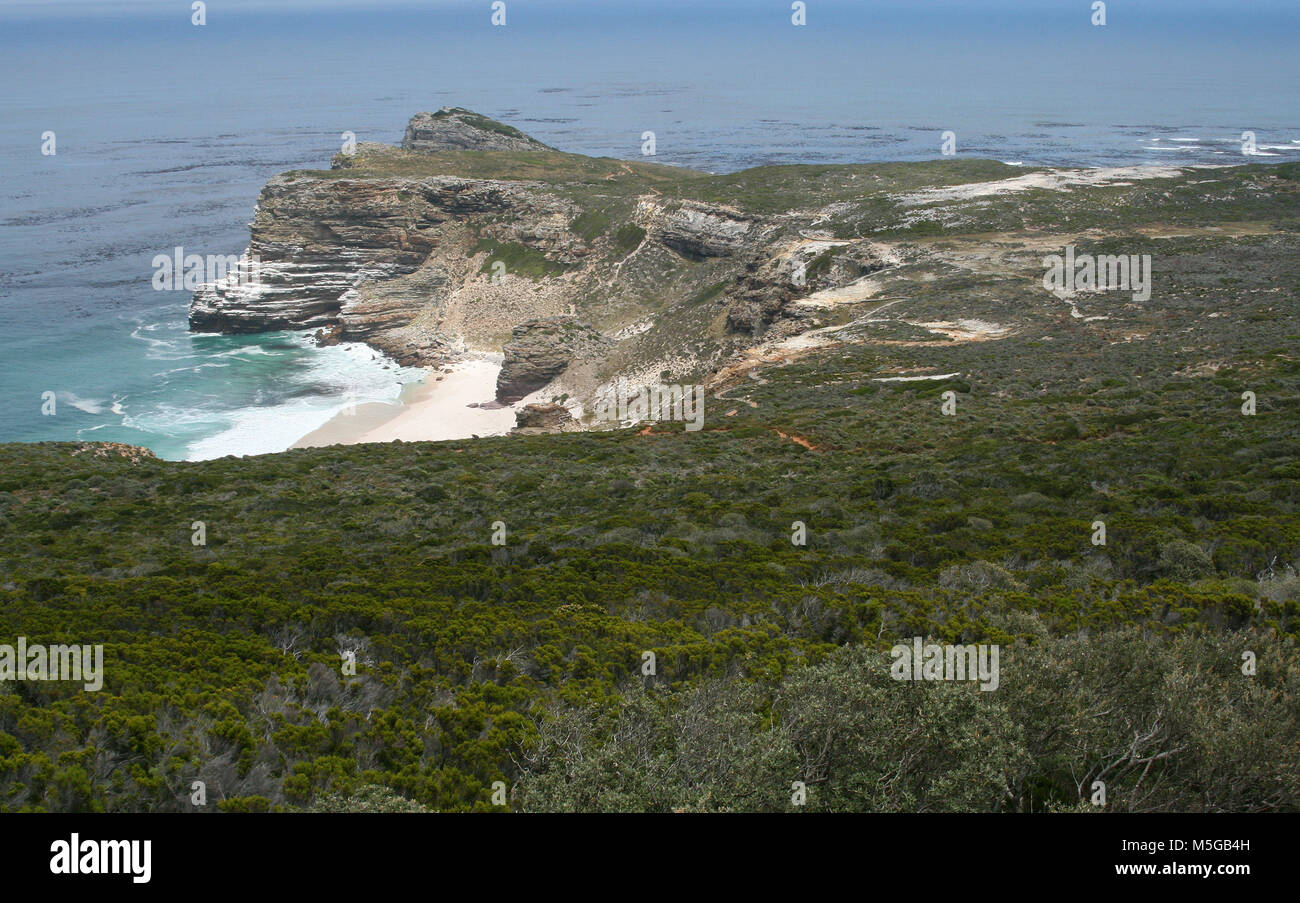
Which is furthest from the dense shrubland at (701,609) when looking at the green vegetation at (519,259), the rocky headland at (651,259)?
the green vegetation at (519,259)

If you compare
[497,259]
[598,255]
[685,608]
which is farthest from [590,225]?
[685,608]

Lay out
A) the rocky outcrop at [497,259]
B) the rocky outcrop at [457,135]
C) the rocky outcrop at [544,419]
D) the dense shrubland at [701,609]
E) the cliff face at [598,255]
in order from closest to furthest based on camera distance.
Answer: the dense shrubland at [701,609] < the rocky outcrop at [544,419] < the cliff face at [598,255] < the rocky outcrop at [497,259] < the rocky outcrop at [457,135]

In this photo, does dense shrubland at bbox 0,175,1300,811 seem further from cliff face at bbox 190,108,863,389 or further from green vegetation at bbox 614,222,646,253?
green vegetation at bbox 614,222,646,253

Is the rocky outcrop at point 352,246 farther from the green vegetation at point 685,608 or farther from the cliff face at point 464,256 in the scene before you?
the green vegetation at point 685,608

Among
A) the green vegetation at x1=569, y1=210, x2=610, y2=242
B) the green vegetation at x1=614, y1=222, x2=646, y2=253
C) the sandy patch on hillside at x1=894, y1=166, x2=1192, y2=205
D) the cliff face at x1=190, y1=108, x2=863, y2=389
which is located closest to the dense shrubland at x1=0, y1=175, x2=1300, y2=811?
the cliff face at x1=190, y1=108, x2=863, y2=389

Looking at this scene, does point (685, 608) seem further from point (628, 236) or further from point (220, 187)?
point (220, 187)

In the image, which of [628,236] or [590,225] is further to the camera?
[590,225]
